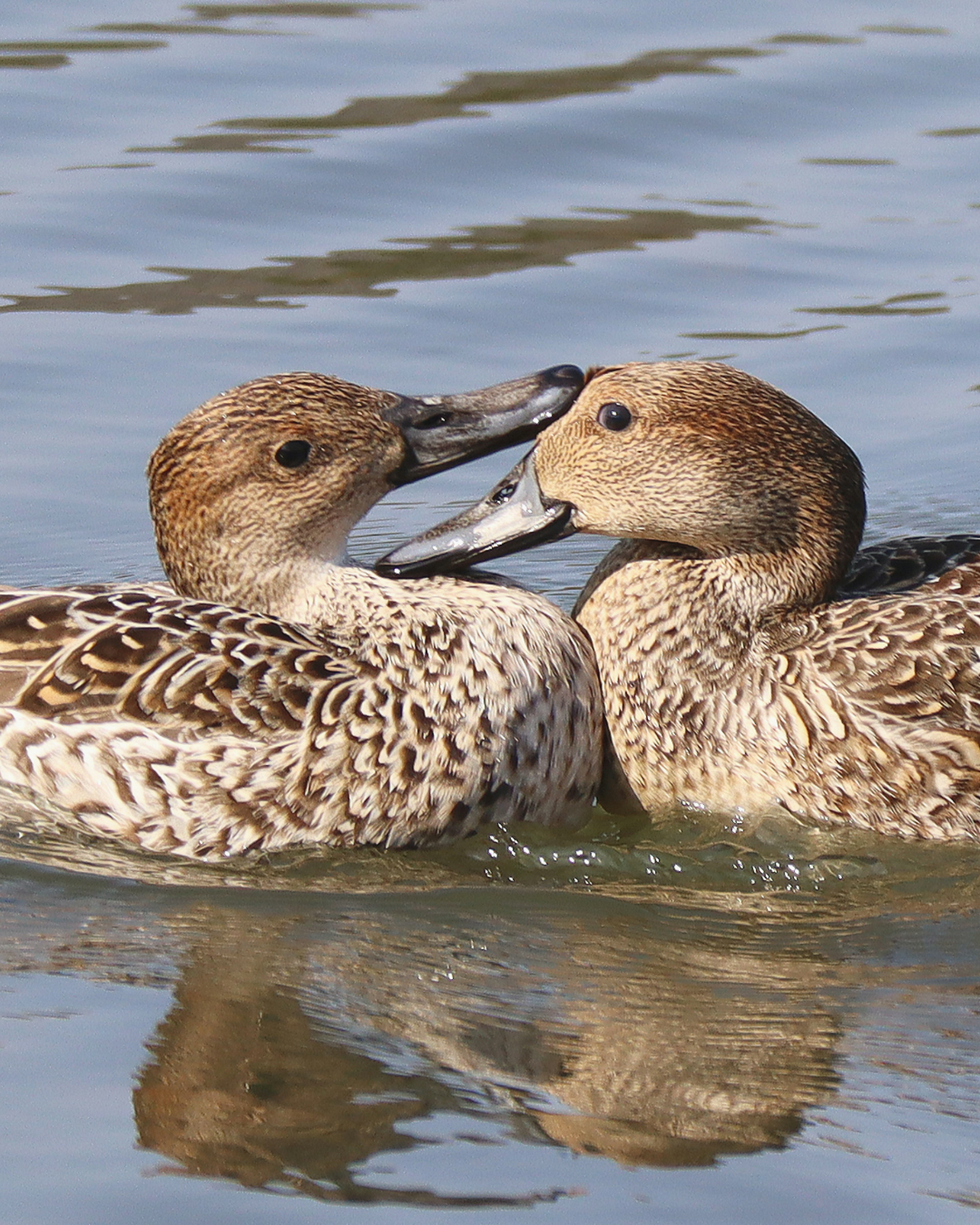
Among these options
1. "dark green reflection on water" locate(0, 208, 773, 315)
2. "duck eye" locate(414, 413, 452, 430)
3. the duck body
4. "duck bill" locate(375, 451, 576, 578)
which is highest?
"dark green reflection on water" locate(0, 208, 773, 315)

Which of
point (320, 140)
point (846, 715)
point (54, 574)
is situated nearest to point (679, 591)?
point (846, 715)

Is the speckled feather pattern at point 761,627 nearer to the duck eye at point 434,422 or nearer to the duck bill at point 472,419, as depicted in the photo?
the duck bill at point 472,419

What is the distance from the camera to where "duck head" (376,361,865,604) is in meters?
6.10

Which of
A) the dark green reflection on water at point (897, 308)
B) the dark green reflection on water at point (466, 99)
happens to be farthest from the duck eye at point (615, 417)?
the dark green reflection on water at point (466, 99)

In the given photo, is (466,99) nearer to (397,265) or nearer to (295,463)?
(397,265)

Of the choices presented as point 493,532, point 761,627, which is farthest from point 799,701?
point 493,532

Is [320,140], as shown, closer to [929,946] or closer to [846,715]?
[846,715]

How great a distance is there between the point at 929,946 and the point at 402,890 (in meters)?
1.32

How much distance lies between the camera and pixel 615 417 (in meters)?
6.18

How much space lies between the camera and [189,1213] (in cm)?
402

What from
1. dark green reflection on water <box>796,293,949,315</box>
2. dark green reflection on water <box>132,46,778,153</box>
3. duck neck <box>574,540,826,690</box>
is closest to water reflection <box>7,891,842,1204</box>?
duck neck <box>574,540,826,690</box>

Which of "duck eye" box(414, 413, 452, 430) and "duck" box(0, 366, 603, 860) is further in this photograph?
"duck eye" box(414, 413, 452, 430)

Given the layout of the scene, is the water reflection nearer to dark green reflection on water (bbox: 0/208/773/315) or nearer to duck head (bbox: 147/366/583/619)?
duck head (bbox: 147/366/583/619)

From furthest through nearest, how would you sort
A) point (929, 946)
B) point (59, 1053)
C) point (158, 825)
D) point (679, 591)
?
point (679, 591) < point (158, 825) < point (929, 946) < point (59, 1053)
